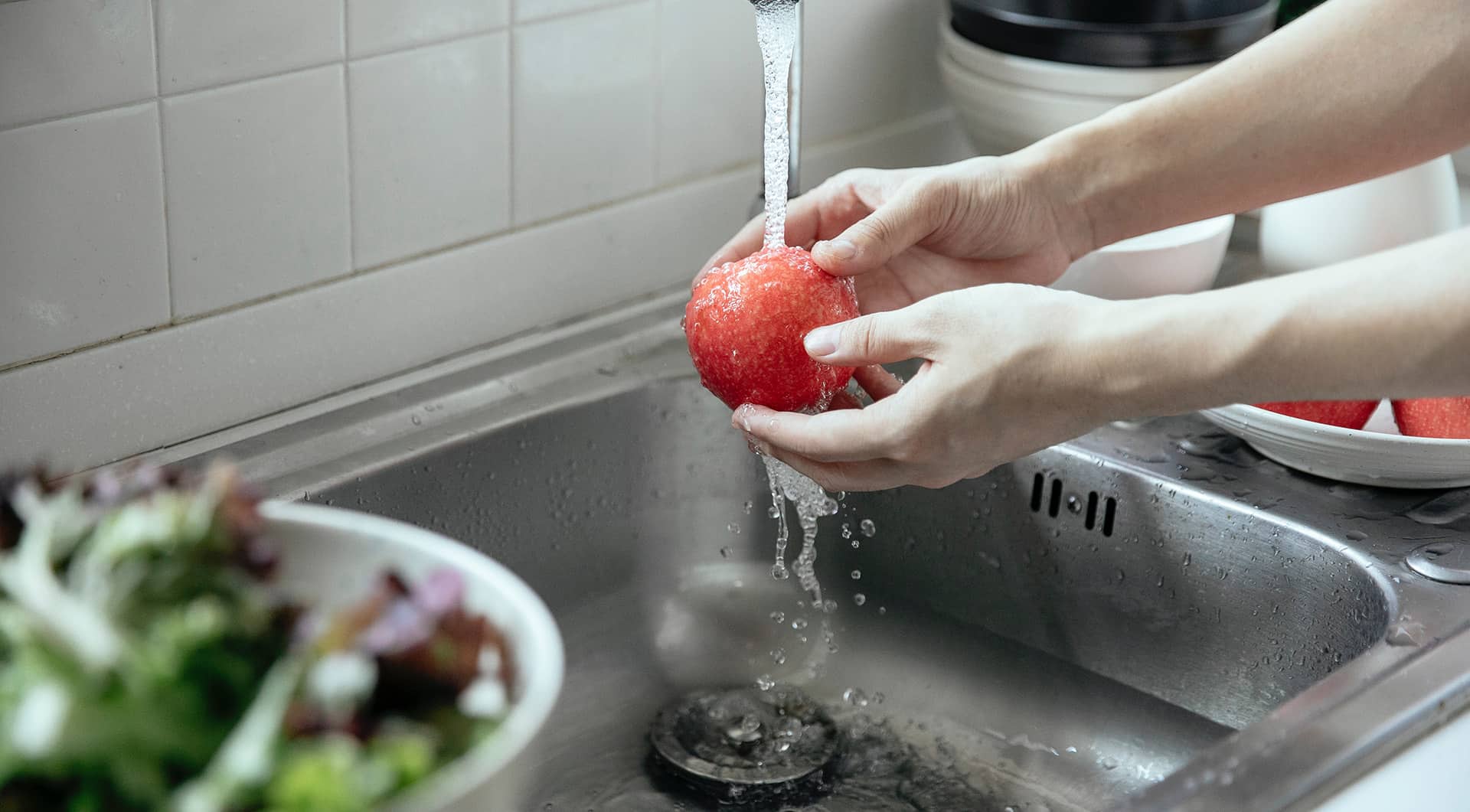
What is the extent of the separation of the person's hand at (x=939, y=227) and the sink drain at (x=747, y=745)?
0.32 metres

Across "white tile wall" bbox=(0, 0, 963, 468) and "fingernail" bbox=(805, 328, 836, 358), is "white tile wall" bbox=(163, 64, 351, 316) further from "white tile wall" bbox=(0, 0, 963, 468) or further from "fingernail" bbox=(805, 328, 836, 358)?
"fingernail" bbox=(805, 328, 836, 358)

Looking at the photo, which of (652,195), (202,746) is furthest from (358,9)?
(202,746)

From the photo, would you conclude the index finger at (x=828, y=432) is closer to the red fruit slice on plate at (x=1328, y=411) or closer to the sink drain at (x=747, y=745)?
the sink drain at (x=747, y=745)

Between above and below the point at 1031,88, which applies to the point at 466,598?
above

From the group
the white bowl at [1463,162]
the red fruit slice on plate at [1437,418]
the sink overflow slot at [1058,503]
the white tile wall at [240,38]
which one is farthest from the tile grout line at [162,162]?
the white bowl at [1463,162]

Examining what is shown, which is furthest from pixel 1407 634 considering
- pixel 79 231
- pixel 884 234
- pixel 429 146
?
pixel 79 231

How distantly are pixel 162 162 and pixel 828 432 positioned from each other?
47 cm

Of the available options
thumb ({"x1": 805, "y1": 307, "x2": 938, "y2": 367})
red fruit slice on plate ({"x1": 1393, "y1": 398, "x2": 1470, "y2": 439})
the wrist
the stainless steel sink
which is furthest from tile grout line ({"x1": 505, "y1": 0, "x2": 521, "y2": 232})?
red fruit slice on plate ({"x1": 1393, "y1": 398, "x2": 1470, "y2": 439})

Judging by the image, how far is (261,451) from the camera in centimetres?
108

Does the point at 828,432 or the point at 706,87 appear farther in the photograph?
the point at 706,87

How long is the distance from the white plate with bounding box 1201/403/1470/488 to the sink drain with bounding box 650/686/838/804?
390 millimetres

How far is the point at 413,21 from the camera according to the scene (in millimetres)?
1108

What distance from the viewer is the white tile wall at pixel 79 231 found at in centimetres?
94

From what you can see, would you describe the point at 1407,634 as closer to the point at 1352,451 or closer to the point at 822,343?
the point at 1352,451
